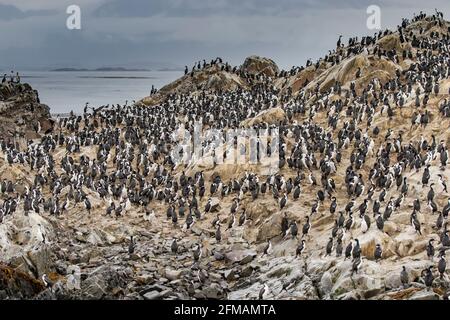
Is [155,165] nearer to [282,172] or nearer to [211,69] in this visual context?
[282,172]

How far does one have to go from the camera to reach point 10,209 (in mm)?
31859

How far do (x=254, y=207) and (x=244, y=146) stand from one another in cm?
691

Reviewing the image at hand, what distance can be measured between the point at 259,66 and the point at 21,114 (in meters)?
30.8

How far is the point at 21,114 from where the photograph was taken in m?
57.1

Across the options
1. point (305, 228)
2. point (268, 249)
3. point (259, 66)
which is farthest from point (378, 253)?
point (259, 66)

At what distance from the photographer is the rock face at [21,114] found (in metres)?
54.7

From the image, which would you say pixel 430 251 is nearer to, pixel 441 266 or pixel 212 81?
pixel 441 266

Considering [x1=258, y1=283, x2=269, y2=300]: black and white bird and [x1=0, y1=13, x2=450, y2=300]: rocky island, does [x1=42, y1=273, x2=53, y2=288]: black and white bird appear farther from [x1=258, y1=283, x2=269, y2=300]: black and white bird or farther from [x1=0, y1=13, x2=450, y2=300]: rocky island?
[x1=258, y1=283, x2=269, y2=300]: black and white bird

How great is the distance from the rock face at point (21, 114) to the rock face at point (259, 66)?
26653 millimetres

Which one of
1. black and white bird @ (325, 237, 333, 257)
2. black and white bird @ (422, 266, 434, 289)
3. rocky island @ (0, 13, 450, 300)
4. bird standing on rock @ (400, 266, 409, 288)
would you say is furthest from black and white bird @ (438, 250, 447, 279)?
black and white bird @ (325, 237, 333, 257)

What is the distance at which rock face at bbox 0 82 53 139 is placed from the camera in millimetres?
54656

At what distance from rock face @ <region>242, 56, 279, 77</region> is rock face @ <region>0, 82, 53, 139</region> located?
26653 mm

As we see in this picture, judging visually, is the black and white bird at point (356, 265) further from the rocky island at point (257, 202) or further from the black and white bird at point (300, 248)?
the black and white bird at point (300, 248)

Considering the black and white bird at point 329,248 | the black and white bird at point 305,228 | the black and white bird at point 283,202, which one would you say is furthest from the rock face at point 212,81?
the black and white bird at point 329,248
